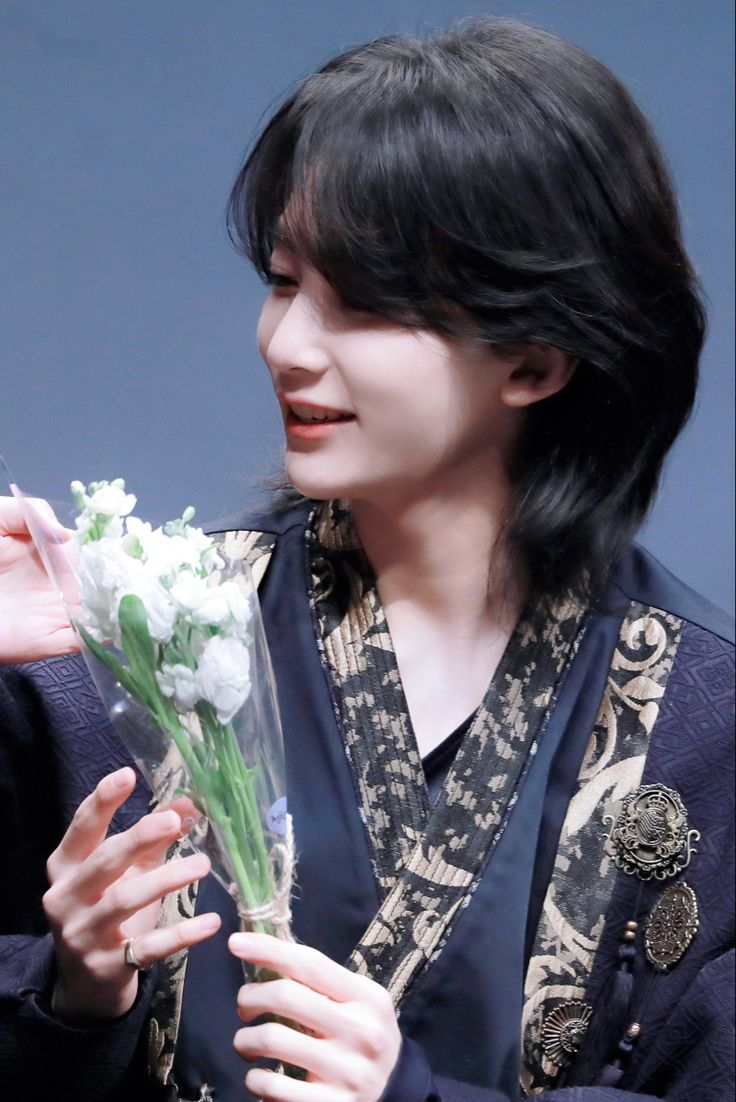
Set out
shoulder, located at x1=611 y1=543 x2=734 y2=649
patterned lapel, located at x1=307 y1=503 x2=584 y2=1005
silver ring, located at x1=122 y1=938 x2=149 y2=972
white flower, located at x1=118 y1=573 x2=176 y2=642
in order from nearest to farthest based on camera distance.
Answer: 1. white flower, located at x1=118 y1=573 x2=176 y2=642
2. silver ring, located at x1=122 y1=938 x2=149 y2=972
3. patterned lapel, located at x1=307 y1=503 x2=584 y2=1005
4. shoulder, located at x1=611 y1=543 x2=734 y2=649

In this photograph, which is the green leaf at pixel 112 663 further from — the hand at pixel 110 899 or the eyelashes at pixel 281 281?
the eyelashes at pixel 281 281

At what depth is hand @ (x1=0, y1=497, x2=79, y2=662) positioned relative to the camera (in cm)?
99

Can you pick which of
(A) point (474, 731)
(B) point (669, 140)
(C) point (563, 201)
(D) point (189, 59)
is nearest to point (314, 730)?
(A) point (474, 731)

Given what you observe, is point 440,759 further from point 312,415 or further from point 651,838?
point 312,415

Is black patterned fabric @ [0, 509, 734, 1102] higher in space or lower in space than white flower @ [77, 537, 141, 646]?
lower

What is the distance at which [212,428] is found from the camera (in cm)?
127

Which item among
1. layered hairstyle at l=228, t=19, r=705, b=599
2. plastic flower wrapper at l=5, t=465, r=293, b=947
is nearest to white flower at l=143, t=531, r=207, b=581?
plastic flower wrapper at l=5, t=465, r=293, b=947

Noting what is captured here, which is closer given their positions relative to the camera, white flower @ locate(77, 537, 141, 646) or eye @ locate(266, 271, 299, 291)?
white flower @ locate(77, 537, 141, 646)

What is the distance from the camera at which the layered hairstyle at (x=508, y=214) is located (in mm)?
957

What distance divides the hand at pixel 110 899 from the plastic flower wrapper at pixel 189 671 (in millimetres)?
28

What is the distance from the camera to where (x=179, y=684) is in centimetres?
84

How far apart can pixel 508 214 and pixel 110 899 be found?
1.59ft

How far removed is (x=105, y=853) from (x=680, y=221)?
1.96 ft

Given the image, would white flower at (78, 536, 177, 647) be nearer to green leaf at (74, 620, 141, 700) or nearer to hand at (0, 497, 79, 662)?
green leaf at (74, 620, 141, 700)
